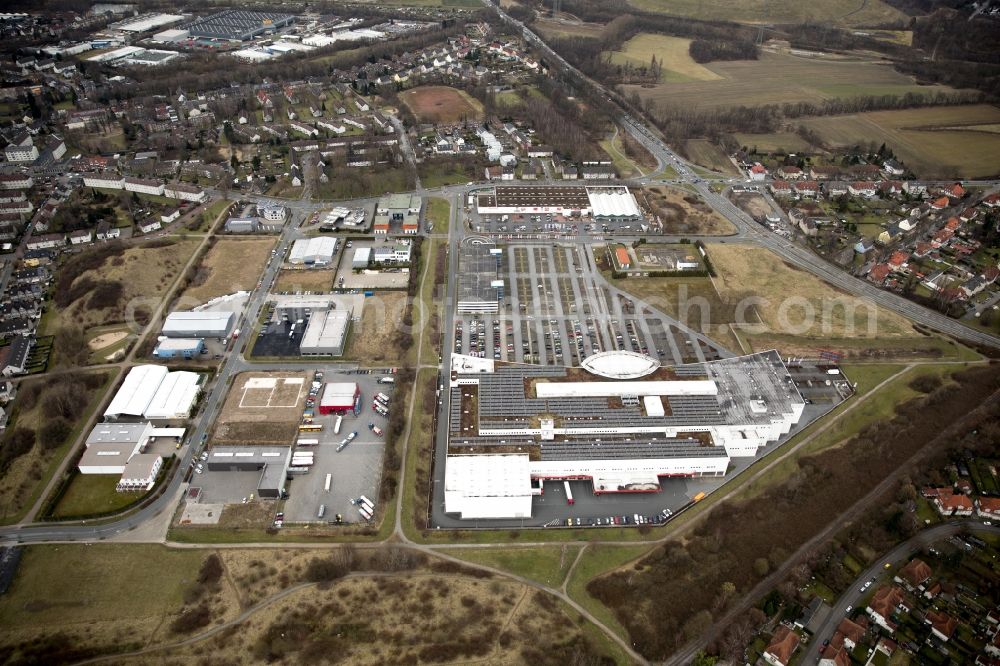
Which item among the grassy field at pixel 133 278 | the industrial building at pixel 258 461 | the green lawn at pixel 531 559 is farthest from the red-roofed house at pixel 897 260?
the grassy field at pixel 133 278

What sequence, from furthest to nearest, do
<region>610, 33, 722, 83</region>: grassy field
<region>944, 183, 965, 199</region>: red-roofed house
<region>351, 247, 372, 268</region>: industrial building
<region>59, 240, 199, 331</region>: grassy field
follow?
<region>610, 33, 722, 83</region>: grassy field < <region>944, 183, 965, 199</region>: red-roofed house < <region>351, 247, 372, 268</region>: industrial building < <region>59, 240, 199, 331</region>: grassy field

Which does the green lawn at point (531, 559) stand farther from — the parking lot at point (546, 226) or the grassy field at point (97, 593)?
the parking lot at point (546, 226)

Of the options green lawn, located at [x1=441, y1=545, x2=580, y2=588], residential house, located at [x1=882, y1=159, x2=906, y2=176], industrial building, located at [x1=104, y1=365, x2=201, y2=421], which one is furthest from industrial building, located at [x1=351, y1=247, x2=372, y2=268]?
residential house, located at [x1=882, y1=159, x2=906, y2=176]

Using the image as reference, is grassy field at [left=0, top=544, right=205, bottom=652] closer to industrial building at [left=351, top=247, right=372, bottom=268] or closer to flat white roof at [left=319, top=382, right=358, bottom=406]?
flat white roof at [left=319, top=382, right=358, bottom=406]

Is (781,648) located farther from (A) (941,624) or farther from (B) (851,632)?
(A) (941,624)

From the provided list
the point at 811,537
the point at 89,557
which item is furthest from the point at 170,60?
the point at 811,537
